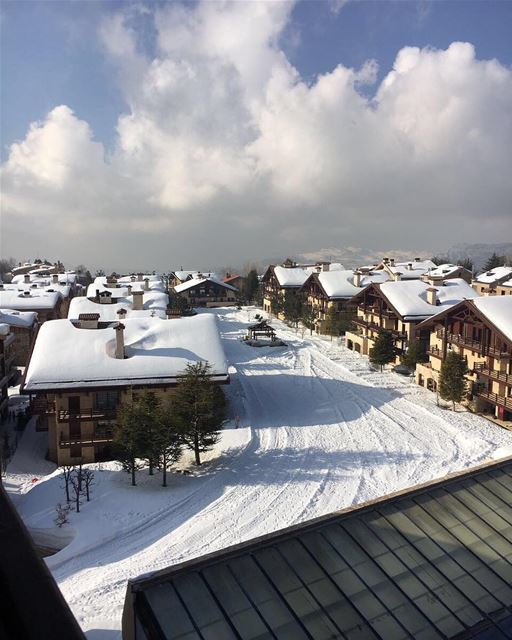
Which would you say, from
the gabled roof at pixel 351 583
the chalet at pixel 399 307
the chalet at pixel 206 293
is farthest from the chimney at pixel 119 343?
the chalet at pixel 206 293

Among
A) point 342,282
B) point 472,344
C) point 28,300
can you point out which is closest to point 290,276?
point 342,282

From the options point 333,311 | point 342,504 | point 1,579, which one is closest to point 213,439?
point 342,504

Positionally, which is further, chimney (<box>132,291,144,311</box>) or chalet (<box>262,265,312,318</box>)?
chalet (<box>262,265,312,318</box>)

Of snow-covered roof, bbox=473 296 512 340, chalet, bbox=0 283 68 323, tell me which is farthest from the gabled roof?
chalet, bbox=0 283 68 323

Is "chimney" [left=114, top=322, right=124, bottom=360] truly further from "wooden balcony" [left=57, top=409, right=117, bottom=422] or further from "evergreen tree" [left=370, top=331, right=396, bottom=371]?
"evergreen tree" [left=370, top=331, right=396, bottom=371]

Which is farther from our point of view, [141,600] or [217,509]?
[217,509]

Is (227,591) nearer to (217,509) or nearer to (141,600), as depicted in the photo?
(141,600)
